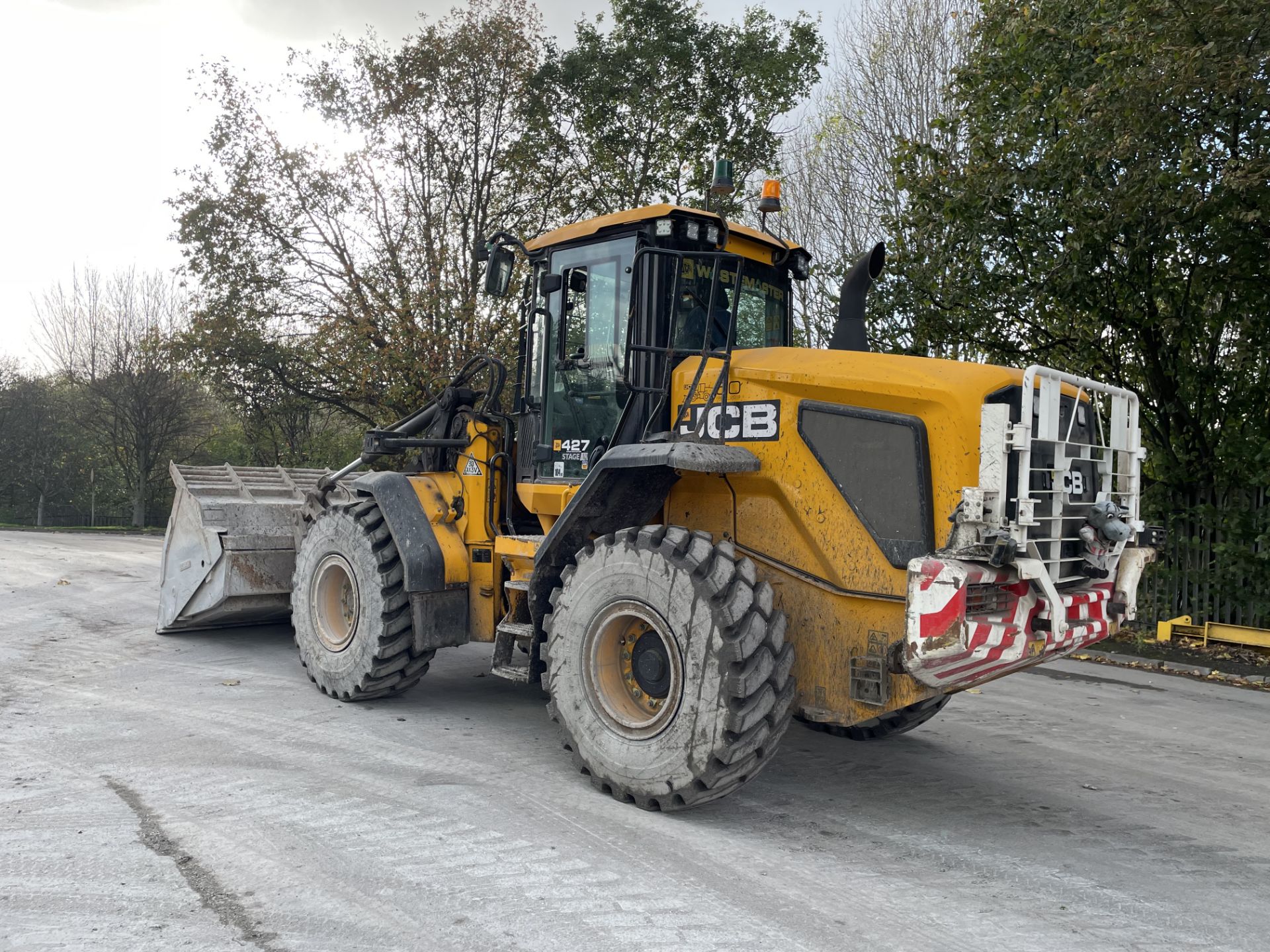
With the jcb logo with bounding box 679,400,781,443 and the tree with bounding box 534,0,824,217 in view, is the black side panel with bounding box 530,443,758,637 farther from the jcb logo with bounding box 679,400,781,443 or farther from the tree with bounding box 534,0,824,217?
the tree with bounding box 534,0,824,217

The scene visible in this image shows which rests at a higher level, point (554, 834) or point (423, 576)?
point (423, 576)

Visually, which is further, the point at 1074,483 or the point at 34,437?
the point at 34,437

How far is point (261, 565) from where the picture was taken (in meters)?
7.80

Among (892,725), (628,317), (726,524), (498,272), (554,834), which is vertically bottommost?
(554,834)

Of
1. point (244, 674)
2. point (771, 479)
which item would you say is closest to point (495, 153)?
point (244, 674)

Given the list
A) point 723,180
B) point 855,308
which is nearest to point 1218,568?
point 855,308

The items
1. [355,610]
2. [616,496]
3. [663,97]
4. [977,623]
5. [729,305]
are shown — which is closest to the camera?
[977,623]

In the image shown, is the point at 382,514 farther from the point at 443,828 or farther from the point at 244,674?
the point at 443,828

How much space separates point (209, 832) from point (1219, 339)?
10.9 m

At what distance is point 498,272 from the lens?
5.79 m

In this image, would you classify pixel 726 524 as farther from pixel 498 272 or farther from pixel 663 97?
pixel 663 97

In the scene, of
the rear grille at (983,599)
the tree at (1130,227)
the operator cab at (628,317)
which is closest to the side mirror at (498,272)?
the operator cab at (628,317)

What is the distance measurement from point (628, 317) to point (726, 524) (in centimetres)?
124

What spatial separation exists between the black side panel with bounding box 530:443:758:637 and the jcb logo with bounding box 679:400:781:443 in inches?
4.6
